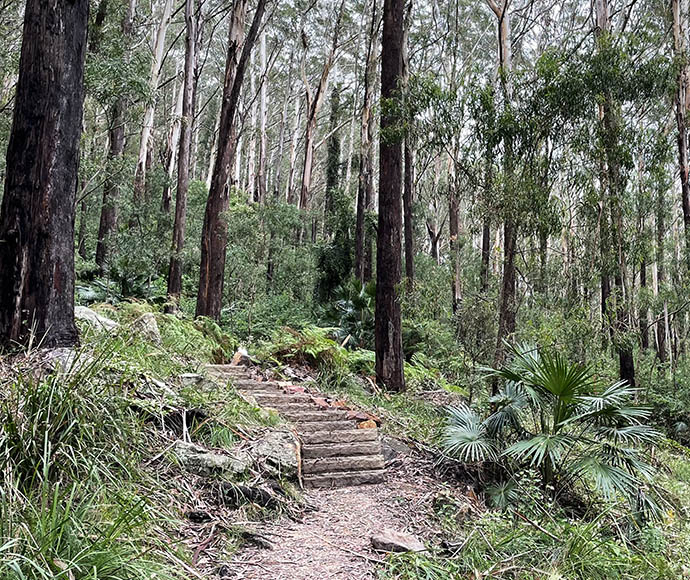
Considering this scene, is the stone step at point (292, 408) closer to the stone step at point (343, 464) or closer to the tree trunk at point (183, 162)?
the stone step at point (343, 464)

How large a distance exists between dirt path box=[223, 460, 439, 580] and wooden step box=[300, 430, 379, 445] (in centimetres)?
47

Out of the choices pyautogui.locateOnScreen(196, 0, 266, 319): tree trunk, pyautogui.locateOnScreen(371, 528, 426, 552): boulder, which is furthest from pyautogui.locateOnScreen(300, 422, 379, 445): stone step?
pyautogui.locateOnScreen(196, 0, 266, 319): tree trunk

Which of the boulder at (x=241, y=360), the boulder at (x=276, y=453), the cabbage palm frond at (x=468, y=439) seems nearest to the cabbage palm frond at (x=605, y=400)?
the cabbage palm frond at (x=468, y=439)

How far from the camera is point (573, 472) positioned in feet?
15.9

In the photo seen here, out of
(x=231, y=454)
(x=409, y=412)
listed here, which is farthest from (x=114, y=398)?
(x=409, y=412)

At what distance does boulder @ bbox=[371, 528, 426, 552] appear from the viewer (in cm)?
345

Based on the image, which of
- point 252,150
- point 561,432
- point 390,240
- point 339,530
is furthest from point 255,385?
point 252,150

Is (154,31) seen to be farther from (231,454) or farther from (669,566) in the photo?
(669,566)

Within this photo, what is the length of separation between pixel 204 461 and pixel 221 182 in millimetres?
7860

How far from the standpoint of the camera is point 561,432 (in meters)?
5.15

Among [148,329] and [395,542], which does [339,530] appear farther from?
[148,329]

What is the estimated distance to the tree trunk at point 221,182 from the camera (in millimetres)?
10461

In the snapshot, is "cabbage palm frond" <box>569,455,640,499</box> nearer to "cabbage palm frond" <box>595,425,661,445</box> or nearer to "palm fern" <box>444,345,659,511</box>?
"palm fern" <box>444,345,659,511</box>

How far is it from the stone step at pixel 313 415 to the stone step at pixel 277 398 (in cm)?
27
